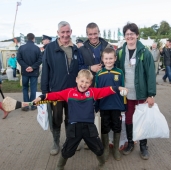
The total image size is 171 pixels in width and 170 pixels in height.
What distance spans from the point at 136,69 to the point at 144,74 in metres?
0.14

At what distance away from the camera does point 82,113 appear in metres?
2.90

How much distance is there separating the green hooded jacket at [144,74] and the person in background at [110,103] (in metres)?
0.23

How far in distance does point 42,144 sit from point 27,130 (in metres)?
0.84

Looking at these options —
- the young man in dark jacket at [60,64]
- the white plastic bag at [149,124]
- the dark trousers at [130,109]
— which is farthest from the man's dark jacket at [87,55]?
the white plastic bag at [149,124]

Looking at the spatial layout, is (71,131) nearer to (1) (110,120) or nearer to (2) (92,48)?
(1) (110,120)

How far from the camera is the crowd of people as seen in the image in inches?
114

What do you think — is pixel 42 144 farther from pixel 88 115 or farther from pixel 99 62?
pixel 99 62

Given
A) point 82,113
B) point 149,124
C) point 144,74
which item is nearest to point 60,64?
point 82,113

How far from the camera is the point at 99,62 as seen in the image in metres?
3.51

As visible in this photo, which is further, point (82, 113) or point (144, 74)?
point (144, 74)

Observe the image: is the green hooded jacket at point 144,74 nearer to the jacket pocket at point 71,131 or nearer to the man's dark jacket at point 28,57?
the jacket pocket at point 71,131

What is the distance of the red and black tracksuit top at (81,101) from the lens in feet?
9.52

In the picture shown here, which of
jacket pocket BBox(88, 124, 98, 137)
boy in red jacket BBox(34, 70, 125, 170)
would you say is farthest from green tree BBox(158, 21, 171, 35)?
jacket pocket BBox(88, 124, 98, 137)

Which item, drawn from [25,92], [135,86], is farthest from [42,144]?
[25,92]
